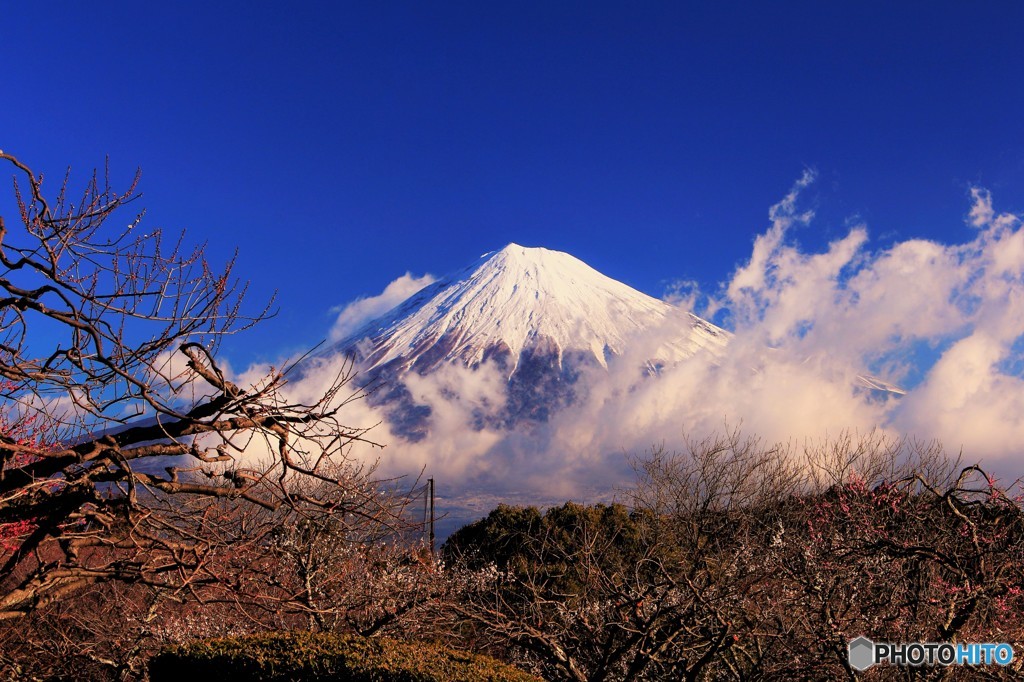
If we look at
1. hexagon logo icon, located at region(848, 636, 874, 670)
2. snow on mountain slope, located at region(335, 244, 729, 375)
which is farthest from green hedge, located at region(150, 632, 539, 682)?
snow on mountain slope, located at region(335, 244, 729, 375)

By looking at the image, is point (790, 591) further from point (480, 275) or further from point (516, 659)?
point (480, 275)

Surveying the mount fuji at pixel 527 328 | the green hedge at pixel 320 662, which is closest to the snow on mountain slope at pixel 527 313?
the mount fuji at pixel 527 328

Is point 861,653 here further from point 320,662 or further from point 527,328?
point 527,328

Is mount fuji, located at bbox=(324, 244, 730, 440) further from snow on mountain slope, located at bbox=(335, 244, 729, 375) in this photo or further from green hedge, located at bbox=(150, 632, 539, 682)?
green hedge, located at bbox=(150, 632, 539, 682)

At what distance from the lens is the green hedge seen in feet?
18.5

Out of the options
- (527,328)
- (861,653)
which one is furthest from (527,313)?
(861,653)

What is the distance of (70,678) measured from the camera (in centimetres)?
862

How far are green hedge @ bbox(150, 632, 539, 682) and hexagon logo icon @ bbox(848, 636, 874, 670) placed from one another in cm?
246

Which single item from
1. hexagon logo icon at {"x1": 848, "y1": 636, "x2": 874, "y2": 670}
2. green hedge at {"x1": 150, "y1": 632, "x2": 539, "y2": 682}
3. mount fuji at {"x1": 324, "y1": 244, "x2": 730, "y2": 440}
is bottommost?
green hedge at {"x1": 150, "y1": 632, "x2": 539, "y2": 682}

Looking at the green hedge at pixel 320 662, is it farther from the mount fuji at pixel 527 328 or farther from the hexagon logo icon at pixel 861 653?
the mount fuji at pixel 527 328

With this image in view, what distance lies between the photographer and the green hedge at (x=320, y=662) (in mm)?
5625

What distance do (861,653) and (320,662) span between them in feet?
13.8

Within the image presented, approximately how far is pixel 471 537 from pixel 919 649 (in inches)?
704

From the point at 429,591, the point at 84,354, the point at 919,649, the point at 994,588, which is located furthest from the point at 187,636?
the point at 994,588
